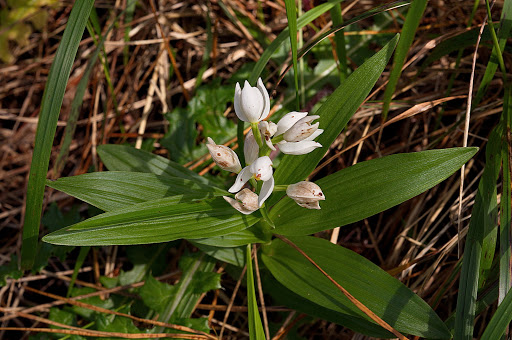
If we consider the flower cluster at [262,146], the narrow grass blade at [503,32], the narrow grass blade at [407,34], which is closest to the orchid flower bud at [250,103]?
the flower cluster at [262,146]

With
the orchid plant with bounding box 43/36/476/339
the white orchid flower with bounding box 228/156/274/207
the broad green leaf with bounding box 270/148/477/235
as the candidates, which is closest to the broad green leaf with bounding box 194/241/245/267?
the orchid plant with bounding box 43/36/476/339

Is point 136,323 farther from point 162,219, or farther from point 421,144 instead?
point 421,144

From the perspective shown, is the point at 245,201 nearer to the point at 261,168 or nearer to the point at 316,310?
the point at 261,168

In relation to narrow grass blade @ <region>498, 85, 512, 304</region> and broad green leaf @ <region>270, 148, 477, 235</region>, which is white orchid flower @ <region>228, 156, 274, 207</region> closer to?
broad green leaf @ <region>270, 148, 477, 235</region>

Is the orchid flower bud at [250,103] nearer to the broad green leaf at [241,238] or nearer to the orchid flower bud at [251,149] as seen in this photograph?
the orchid flower bud at [251,149]

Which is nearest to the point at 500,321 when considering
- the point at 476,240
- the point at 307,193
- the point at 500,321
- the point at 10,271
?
the point at 500,321

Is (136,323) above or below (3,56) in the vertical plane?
below

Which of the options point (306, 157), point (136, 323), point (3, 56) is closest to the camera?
point (306, 157)

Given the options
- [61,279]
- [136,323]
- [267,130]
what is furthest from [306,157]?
[61,279]
